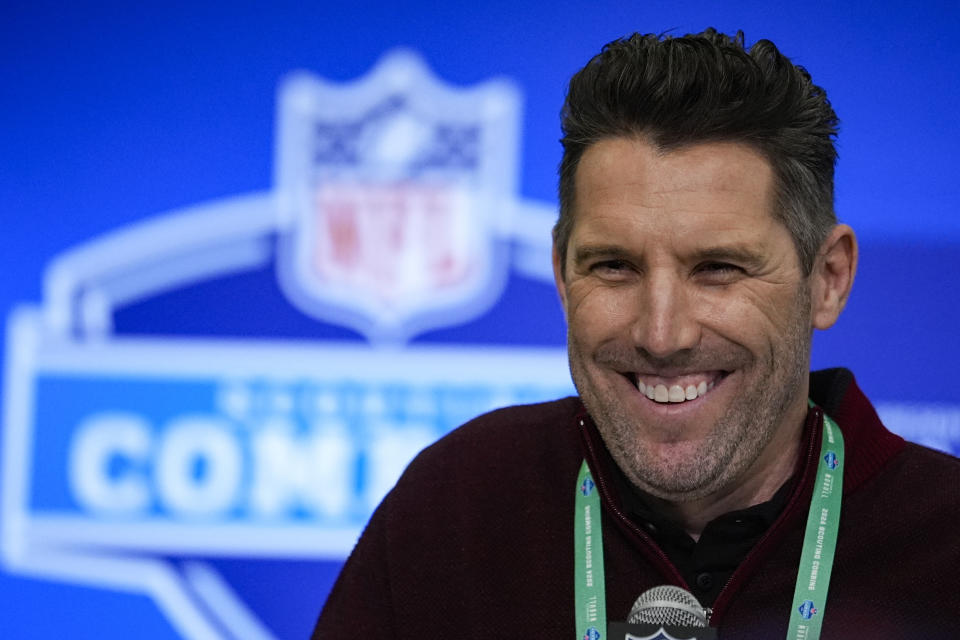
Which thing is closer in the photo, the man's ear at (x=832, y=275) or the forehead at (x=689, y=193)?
the forehead at (x=689, y=193)

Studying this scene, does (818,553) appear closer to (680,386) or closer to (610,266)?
(680,386)

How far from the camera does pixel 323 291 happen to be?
9.04ft

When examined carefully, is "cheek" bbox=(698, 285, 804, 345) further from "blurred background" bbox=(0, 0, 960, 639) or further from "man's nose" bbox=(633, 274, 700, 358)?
"blurred background" bbox=(0, 0, 960, 639)

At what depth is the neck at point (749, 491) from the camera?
1427mm

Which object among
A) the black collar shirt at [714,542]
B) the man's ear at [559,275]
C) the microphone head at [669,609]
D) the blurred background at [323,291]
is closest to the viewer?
the microphone head at [669,609]

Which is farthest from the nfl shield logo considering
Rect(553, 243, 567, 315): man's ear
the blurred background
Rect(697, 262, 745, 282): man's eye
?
Rect(697, 262, 745, 282): man's eye

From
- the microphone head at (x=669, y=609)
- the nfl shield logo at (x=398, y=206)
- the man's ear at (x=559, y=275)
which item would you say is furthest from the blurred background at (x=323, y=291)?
the microphone head at (x=669, y=609)

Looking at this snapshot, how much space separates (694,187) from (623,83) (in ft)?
0.58

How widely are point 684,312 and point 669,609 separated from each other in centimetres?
36

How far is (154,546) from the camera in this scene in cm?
274

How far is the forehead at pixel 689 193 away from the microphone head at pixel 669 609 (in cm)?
44

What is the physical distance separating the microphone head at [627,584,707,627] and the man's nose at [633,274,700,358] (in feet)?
0.98

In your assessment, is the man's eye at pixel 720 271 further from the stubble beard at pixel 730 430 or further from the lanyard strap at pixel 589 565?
the lanyard strap at pixel 589 565

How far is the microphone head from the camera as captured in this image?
1.26 meters
